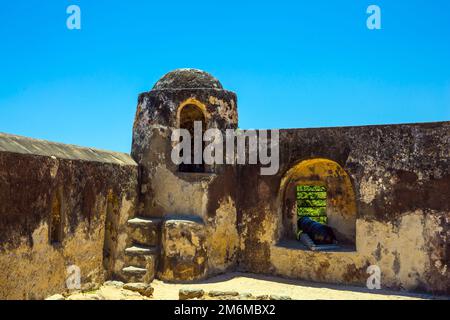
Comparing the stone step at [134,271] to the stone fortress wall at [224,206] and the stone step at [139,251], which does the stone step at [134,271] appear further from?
the stone step at [139,251]

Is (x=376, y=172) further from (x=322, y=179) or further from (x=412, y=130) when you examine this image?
(x=322, y=179)

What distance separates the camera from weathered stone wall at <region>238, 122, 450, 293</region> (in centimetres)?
848

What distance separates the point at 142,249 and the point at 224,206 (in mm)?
2221

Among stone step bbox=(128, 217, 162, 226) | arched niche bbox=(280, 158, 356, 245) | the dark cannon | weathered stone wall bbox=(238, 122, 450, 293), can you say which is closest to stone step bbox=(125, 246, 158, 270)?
stone step bbox=(128, 217, 162, 226)

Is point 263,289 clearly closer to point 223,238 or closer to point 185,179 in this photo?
point 223,238

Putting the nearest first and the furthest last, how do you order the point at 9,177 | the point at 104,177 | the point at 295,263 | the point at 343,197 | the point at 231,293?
1. the point at 9,177
2. the point at 231,293
3. the point at 104,177
4. the point at 295,263
5. the point at 343,197

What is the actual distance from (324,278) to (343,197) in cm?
251

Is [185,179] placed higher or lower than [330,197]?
higher

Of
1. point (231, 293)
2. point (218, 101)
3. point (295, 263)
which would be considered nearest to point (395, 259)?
point (295, 263)

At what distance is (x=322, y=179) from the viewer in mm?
11242

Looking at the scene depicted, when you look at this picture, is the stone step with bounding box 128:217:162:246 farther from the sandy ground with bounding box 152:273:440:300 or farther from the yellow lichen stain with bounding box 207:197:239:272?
the yellow lichen stain with bounding box 207:197:239:272

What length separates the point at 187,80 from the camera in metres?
10.3

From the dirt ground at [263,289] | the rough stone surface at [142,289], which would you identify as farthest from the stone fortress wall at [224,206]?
the rough stone surface at [142,289]

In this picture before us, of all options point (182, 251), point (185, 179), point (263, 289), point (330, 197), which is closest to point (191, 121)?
point (185, 179)
